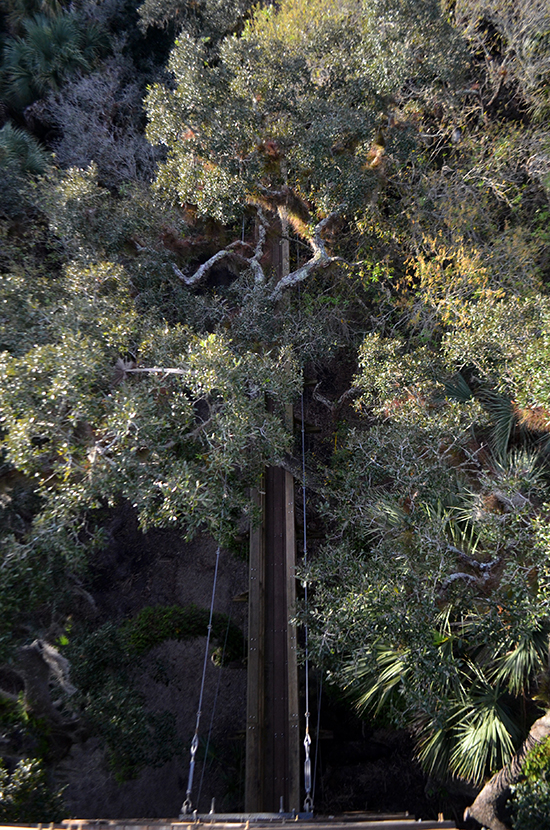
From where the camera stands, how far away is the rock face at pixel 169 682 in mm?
10562

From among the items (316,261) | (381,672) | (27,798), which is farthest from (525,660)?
(316,261)

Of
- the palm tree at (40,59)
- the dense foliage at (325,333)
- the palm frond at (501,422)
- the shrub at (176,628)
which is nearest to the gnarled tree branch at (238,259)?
the dense foliage at (325,333)

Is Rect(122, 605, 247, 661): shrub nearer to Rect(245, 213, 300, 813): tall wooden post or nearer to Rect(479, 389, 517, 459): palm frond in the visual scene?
Rect(245, 213, 300, 813): tall wooden post

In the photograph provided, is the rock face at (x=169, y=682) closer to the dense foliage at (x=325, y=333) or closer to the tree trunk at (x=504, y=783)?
the dense foliage at (x=325, y=333)

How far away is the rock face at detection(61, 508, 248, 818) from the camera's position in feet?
34.7

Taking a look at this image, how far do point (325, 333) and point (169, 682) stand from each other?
9.46 metres

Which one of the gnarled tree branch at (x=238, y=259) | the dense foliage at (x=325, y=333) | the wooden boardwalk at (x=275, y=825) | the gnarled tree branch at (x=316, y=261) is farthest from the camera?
the gnarled tree branch at (x=238, y=259)

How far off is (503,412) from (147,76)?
18.1 m

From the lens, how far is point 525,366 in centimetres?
830

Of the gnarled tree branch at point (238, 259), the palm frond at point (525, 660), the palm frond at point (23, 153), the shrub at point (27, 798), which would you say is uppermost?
the palm frond at point (23, 153)

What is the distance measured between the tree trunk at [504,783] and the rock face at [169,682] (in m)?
5.06

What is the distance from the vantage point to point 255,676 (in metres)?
9.50

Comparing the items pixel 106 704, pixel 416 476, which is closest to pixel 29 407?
pixel 106 704

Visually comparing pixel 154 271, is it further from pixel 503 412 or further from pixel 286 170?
pixel 503 412
